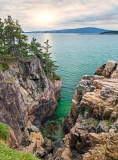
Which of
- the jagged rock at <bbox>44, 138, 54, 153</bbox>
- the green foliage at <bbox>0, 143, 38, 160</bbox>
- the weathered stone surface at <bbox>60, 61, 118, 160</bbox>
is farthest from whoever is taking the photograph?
the jagged rock at <bbox>44, 138, 54, 153</bbox>

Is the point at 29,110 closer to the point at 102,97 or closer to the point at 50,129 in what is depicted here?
the point at 50,129

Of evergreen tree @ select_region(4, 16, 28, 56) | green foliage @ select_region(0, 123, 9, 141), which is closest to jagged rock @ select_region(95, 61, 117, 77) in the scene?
evergreen tree @ select_region(4, 16, 28, 56)

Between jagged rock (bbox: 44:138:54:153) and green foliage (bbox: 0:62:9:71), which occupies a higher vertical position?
green foliage (bbox: 0:62:9:71)


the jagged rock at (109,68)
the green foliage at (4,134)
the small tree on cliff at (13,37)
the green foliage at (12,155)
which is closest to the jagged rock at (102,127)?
the green foliage at (4,134)

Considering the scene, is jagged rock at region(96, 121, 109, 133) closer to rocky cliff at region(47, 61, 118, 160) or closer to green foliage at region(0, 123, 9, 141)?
rocky cliff at region(47, 61, 118, 160)

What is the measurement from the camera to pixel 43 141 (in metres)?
46.3

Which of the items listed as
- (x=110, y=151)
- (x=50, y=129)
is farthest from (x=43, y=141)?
(x=110, y=151)

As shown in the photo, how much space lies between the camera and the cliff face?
4016 cm

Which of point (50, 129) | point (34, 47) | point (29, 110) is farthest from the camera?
point (34, 47)

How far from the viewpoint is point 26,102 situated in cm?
4897

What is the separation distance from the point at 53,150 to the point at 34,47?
3666cm

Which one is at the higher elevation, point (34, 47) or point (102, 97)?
point (34, 47)

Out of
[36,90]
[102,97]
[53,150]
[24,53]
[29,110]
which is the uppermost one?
[24,53]

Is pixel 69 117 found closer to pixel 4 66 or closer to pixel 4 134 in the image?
pixel 4 66
